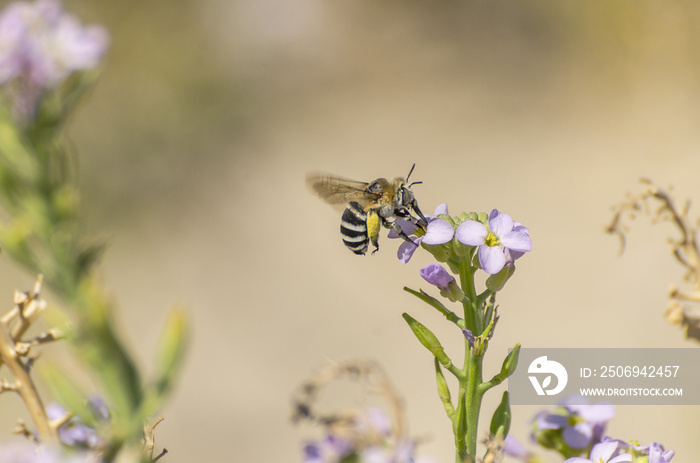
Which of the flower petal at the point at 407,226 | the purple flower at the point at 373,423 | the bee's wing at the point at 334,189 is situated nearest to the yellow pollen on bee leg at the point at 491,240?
the flower petal at the point at 407,226

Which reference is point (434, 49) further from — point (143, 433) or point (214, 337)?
point (143, 433)

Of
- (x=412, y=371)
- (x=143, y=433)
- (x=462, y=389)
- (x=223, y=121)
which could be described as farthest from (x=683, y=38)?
(x=143, y=433)

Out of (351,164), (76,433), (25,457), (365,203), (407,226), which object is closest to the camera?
(25,457)

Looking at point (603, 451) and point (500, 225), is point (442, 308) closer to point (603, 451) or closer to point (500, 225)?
point (500, 225)

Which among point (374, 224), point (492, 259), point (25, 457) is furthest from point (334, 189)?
point (25, 457)

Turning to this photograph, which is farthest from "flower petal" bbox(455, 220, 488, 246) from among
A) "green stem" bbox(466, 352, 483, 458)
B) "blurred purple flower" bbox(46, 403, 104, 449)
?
"blurred purple flower" bbox(46, 403, 104, 449)

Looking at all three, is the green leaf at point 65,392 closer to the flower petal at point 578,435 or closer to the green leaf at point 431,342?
the green leaf at point 431,342

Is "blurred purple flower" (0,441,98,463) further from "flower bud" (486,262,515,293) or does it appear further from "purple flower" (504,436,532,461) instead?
"flower bud" (486,262,515,293)
